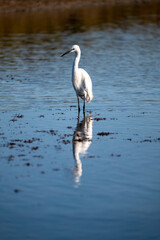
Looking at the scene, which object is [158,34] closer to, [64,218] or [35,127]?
[35,127]

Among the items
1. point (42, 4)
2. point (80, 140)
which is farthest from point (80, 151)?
point (42, 4)

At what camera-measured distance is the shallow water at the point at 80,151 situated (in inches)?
395

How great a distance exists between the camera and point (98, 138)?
16.0 metres

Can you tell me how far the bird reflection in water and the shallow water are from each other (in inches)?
1.2

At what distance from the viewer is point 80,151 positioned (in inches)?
573

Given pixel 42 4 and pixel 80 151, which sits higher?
pixel 42 4

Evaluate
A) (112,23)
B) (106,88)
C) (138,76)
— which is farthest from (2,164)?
(112,23)

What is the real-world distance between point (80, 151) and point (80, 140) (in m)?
1.22

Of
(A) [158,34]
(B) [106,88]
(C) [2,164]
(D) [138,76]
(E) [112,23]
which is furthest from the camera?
(E) [112,23]

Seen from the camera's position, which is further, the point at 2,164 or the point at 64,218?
the point at 2,164

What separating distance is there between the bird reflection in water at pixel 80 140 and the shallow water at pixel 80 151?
0.03 m

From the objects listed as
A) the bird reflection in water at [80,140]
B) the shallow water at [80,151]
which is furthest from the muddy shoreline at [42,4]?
the bird reflection in water at [80,140]

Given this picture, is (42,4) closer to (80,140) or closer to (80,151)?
(80,140)

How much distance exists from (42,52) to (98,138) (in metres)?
25.4
